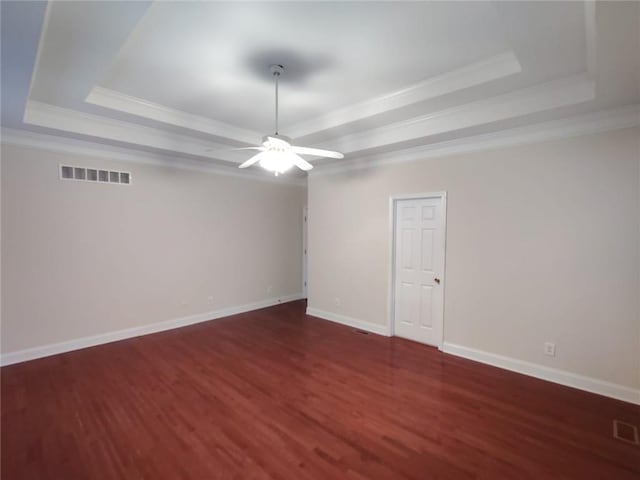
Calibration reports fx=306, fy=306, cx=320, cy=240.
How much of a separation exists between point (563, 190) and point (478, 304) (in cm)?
155

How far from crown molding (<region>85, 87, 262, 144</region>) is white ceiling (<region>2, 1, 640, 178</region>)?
18 millimetres

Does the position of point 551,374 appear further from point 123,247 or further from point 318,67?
point 123,247

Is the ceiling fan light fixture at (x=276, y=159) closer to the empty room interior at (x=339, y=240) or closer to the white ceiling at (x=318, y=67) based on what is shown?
the empty room interior at (x=339, y=240)

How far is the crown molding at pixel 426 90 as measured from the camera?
265 centimetres

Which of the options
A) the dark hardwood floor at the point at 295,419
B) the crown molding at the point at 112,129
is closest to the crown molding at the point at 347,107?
the crown molding at the point at 112,129

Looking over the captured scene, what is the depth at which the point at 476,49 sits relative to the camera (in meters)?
2.47

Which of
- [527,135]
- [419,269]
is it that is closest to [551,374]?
[419,269]

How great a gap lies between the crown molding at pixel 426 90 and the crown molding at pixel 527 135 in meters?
0.97

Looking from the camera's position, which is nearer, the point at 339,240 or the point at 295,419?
the point at 295,419

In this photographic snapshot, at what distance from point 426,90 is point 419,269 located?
7.63 ft

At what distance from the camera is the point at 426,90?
10.1ft

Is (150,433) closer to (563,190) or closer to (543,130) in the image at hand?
(563,190)

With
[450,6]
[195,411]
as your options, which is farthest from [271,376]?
[450,6]

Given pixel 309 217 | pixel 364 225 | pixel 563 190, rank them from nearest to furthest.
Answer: pixel 563 190
pixel 364 225
pixel 309 217
